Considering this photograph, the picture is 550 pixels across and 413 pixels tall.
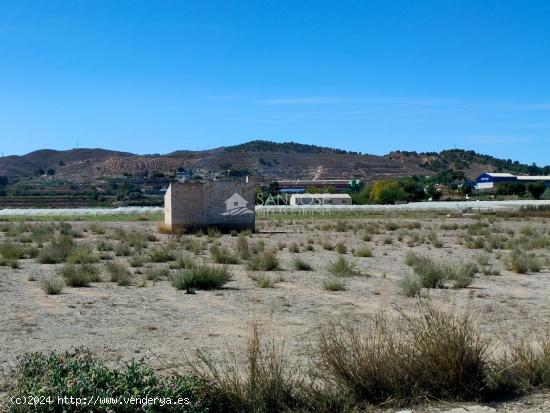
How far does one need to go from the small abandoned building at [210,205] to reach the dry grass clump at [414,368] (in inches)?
1530

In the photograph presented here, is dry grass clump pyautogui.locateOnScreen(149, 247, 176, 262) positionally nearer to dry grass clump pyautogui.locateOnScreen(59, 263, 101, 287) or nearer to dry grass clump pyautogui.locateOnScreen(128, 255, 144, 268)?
dry grass clump pyautogui.locateOnScreen(128, 255, 144, 268)

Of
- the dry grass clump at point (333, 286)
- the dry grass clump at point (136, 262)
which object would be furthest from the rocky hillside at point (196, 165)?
the dry grass clump at point (333, 286)

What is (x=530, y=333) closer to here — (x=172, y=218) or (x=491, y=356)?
(x=491, y=356)

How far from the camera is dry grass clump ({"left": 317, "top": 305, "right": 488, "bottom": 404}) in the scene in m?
8.36

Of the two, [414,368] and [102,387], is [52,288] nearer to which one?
[102,387]

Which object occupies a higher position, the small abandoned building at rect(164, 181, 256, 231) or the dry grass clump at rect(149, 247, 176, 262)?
the small abandoned building at rect(164, 181, 256, 231)

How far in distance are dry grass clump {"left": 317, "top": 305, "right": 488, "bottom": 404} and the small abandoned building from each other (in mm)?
38865

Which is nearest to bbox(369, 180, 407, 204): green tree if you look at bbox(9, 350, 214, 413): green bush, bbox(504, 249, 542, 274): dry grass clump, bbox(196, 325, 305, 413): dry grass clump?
bbox(504, 249, 542, 274): dry grass clump

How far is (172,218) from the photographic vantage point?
47.2 metres

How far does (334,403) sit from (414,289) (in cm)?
984

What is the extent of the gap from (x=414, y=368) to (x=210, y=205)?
3979 cm

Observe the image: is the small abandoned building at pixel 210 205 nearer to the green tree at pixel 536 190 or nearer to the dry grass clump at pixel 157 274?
the dry grass clump at pixel 157 274

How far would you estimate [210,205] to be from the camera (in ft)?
157

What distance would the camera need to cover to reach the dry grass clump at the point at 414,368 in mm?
8359
